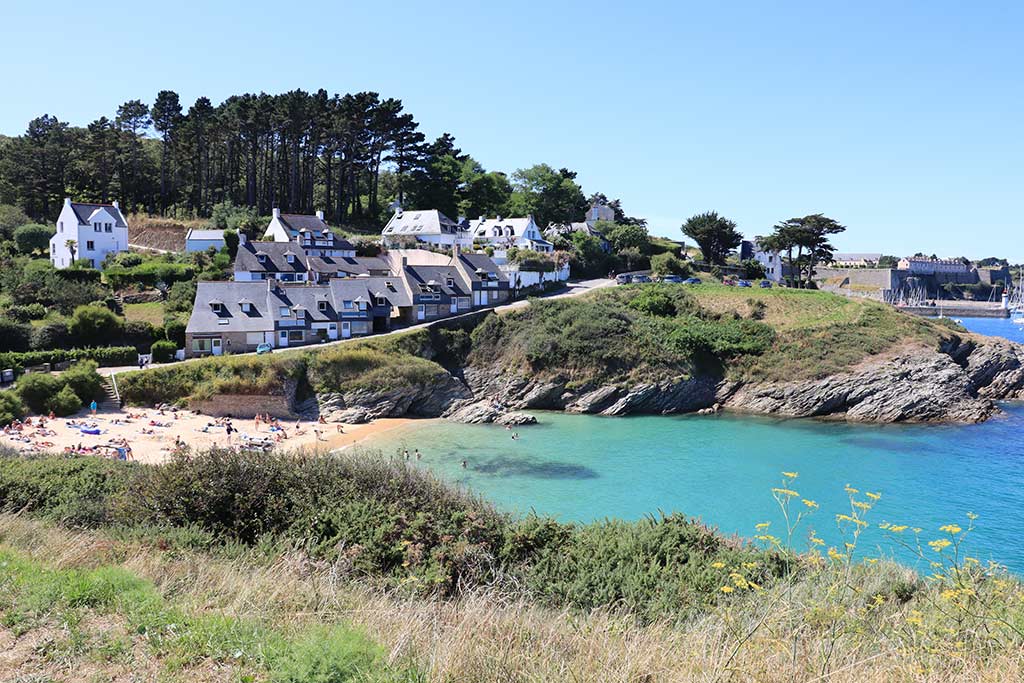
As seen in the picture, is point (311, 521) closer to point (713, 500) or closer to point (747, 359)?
point (713, 500)

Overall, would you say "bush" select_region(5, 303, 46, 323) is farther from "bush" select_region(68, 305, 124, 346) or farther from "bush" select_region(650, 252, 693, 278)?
"bush" select_region(650, 252, 693, 278)

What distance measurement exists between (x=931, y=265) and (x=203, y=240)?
124714mm

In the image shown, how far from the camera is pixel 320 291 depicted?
44656 millimetres

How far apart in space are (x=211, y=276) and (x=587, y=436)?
29517mm

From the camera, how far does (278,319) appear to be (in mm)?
41719

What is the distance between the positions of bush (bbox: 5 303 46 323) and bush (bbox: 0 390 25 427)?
8.99m

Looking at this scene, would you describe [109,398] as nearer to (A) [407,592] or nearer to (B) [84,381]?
(B) [84,381]

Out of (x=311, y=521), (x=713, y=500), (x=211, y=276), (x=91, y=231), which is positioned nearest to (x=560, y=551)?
(x=311, y=521)

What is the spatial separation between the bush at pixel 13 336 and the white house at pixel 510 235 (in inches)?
1466

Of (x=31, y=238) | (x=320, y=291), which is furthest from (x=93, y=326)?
(x=31, y=238)

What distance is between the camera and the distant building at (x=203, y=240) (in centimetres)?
5328

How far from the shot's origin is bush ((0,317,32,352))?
116 ft

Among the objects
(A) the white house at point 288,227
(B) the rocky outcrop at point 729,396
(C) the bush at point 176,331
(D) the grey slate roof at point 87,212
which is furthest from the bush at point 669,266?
(D) the grey slate roof at point 87,212

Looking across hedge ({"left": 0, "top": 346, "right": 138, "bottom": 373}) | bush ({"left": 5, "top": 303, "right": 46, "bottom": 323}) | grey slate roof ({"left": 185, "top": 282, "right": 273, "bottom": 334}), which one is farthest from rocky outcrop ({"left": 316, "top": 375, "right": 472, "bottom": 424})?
bush ({"left": 5, "top": 303, "right": 46, "bottom": 323})
